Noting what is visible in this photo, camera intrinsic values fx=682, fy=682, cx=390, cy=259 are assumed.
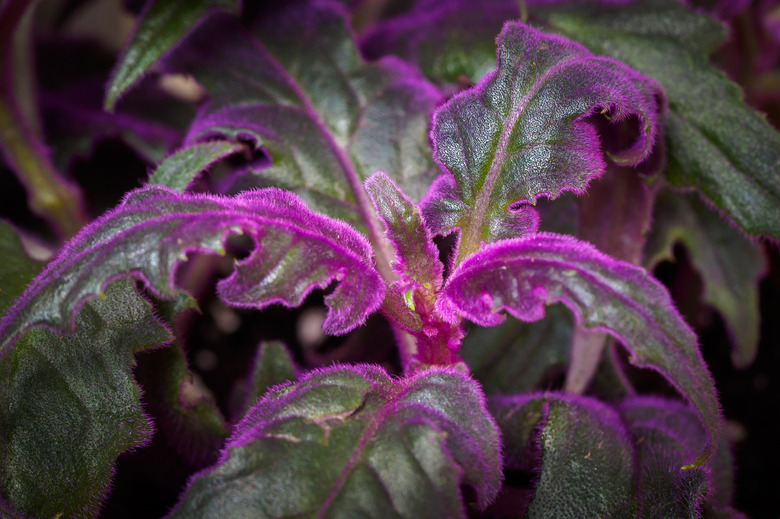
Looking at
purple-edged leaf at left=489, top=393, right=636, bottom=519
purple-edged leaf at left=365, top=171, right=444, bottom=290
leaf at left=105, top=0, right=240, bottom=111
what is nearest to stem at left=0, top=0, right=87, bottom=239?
leaf at left=105, top=0, right=240, bottom=111

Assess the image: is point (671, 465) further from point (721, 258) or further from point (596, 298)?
point (721, 258)

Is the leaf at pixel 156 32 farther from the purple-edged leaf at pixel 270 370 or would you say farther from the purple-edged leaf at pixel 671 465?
the purple-edged leaf at pixel 671 465

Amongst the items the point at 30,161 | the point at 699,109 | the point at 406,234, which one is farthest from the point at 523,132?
the point at 30,161

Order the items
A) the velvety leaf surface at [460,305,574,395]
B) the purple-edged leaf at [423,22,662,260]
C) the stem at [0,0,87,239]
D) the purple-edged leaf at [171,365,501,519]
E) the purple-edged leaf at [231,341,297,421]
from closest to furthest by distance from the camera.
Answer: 1. the purple-edged leaf at [171,365,501,519]
2. the purple-edged leaf at [423,22,662,260]
3. the purple-edged leaf at [231,341,297,421]
4. the velvety leaf surface at [460,305,574,395]
5. the stem at [0,0,87,239]

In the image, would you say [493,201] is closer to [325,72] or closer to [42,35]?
[325,72]

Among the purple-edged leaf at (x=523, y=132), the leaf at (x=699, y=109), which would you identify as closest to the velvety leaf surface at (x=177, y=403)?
the purple-edged leaf at (x=523, y=132)

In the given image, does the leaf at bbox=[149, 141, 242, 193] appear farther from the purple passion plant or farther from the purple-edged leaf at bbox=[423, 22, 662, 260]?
the purple-edged leaf at bbox=[423, 22, 662, 260]
